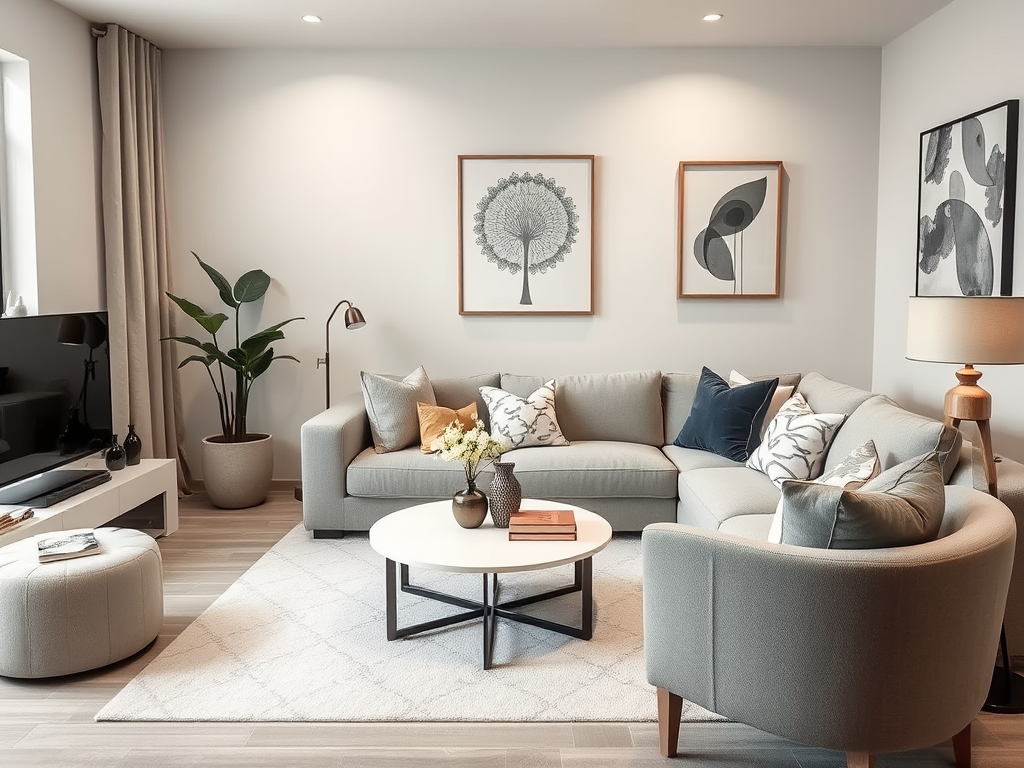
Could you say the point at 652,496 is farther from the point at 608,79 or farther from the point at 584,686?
the point at 608,79

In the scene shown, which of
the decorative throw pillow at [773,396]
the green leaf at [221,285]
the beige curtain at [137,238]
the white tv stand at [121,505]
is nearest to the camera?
the white tv stand at [121,505]

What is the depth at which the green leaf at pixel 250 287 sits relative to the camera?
4910 mm

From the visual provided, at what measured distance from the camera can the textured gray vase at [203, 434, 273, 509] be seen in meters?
4.71

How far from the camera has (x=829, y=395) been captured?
13.2ft

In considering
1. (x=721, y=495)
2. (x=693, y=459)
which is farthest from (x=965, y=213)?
(x=721, y=495)

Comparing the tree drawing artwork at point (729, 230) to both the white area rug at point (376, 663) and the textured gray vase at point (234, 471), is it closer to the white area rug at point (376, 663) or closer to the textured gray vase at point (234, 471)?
the white area rug at point (376, 663)

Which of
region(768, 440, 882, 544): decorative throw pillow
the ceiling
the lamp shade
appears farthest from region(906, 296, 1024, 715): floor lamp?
the ceiling

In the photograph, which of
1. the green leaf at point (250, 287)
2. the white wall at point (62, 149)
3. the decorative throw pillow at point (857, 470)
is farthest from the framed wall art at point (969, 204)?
A: the white wall at point (62, 149)

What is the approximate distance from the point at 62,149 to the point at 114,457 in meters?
1.54

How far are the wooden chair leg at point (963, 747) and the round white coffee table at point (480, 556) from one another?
3.80 ft

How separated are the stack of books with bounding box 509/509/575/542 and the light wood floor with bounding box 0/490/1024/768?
0.68 meters

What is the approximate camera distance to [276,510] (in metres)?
4.76

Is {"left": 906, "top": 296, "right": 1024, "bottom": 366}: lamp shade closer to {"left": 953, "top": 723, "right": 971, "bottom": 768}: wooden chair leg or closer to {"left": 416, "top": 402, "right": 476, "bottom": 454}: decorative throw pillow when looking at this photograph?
{"left": 953, "top": 723, "right": 971, "bottom": 768}: wooden chair leg

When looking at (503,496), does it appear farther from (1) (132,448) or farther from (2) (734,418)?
(1) (132,448)
